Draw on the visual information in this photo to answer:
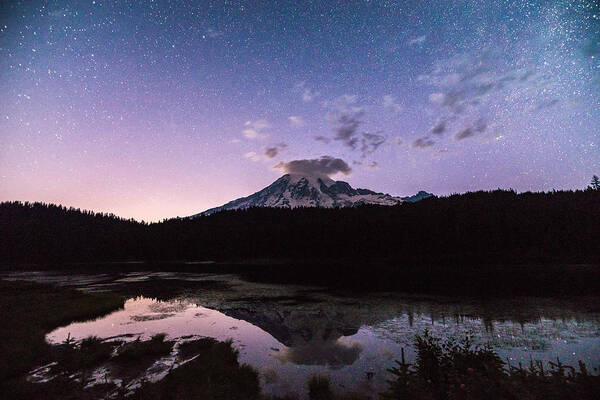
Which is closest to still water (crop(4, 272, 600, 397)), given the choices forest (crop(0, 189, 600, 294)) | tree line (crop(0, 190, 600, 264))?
forest (crop(0, 189, 600, 294))

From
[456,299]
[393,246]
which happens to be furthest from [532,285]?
[393,246]

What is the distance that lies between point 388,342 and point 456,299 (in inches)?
836

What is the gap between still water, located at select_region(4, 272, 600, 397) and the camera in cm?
1847

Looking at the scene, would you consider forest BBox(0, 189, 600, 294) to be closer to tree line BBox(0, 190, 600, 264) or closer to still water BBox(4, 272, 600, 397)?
tree line BBox(0, 190, 600, 264)

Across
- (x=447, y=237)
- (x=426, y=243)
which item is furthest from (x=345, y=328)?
(x=447, y=237)

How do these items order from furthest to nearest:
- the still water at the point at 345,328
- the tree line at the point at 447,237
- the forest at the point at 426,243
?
1. the tree line at the point at 447,237
2. the forest at the point at 426,243
3. the still water at the point at 345,328

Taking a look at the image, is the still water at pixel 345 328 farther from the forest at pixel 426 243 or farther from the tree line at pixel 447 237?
the tree line at pixel 447 237

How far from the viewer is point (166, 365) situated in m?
19.1

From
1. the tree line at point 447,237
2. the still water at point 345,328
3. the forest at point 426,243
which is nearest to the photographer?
the still water at point 345,328

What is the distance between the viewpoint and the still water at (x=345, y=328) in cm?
1847

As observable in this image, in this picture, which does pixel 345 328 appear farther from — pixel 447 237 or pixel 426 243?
pixel 447 237

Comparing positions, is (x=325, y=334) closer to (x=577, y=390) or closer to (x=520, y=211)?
(x=577, y=390)

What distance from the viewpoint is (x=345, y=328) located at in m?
27.9

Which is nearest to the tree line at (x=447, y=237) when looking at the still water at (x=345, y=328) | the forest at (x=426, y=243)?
the forest at (x=426, y=243)
